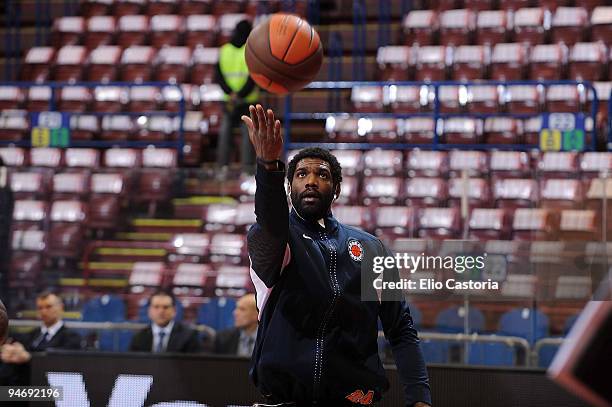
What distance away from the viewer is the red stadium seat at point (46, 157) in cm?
1240

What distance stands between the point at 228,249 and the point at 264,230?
397cm

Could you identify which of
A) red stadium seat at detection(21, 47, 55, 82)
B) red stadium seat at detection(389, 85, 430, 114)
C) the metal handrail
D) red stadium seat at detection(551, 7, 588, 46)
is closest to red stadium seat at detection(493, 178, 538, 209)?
the metal handrail

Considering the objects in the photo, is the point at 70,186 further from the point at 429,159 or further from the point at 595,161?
the point at 595,161

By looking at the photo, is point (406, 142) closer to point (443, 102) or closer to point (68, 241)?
point (443, 102)

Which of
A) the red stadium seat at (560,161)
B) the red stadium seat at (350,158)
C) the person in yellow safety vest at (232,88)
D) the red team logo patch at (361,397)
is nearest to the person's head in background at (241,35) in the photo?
the person in yellow safety vest at (232,88)

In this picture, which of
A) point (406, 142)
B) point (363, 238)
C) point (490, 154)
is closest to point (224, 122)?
point (406, 142)

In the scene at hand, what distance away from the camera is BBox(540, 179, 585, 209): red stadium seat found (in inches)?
283

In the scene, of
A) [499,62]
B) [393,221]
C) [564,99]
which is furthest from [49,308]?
[499,62]

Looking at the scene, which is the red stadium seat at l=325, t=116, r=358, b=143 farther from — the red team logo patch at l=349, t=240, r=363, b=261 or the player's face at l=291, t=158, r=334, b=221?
the player's face at l=291, t=158, r=334, b=221

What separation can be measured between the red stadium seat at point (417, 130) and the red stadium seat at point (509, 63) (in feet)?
4.45

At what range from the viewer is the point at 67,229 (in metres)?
8.05

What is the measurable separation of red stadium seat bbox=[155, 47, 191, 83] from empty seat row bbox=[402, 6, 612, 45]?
2883 mm

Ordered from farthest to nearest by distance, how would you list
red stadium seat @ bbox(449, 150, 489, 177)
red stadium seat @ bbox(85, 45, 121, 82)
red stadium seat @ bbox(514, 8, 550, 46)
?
red stadium seat @ bbox(85, 45, 121, 82)
red stadium seat @ bbox(514, 8, 550, 46)
red stadium seat @ bbox(449, 150, 489, 177)

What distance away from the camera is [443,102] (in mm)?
12641
